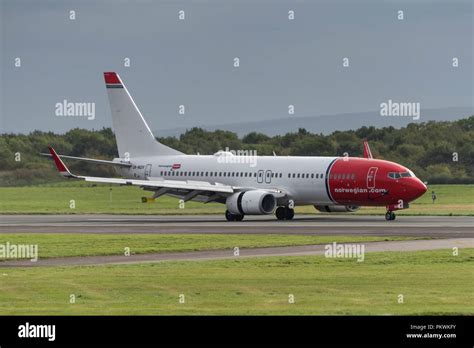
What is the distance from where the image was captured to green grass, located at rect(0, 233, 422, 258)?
47562 mm

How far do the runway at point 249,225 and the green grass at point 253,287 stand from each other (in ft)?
47.7

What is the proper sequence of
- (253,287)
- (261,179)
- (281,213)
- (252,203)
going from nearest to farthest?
(253,287), (252,203), (281,213), (261,179)

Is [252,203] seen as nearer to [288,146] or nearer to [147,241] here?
[147,241]

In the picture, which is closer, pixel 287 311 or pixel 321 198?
pixel 287 311

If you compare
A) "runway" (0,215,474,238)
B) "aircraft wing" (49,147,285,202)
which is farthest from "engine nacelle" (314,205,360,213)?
"aircraft wing" (49,147,285,202)

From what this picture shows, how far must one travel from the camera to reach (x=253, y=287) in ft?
115

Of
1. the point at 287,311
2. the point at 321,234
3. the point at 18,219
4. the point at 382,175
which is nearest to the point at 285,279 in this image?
the point at 287,311

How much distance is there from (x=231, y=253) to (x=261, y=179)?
31651mm

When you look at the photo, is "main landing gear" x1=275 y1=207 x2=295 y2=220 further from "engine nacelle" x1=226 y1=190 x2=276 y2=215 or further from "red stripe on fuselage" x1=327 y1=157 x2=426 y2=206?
"red stripe on fuselage" x1=327 y1=157 x2=426 y2=206

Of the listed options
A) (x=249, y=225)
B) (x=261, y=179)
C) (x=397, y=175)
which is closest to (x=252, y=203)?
(x=261, y=179)

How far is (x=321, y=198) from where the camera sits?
7412 cm
